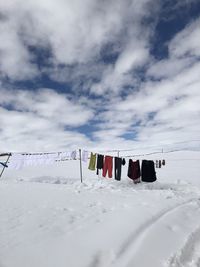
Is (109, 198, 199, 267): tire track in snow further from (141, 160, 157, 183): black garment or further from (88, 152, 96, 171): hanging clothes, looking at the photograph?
Answer: (88, 152, 96, 171): hanging clothes

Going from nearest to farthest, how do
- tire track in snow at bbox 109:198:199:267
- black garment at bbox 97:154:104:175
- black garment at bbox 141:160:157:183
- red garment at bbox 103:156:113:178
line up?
tire track in snow at bbox 109:198:199:267, black garment at bbox 141:160:157:183, red garment at bbox 103:156:113:178, black garment at bbox 97:154:104:175

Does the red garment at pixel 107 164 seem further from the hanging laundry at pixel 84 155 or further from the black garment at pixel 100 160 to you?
the hanging laundry at pixel 84 155

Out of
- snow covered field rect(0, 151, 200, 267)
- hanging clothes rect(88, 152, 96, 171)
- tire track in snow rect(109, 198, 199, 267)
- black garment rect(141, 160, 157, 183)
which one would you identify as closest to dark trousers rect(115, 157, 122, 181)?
black garment rect(141, 160, 157, 183)

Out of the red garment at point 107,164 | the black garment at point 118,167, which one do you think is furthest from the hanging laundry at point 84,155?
the black garment at point 118,167

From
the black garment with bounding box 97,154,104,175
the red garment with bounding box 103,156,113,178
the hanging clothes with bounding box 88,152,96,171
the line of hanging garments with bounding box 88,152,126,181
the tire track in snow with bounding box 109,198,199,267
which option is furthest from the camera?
the hanging clothes with bounding box 88,152,96,171

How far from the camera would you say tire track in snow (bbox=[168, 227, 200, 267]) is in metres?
4.34

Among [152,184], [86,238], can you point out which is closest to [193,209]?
[86,238]

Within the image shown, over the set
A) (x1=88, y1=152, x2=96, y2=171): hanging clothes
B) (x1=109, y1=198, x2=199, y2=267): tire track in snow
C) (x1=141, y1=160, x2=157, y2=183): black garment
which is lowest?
(x1=109, y1=198, x2=199, y2=267): tire track in snow

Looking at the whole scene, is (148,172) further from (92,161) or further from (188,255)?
(188,255)

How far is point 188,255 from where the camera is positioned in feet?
15.5

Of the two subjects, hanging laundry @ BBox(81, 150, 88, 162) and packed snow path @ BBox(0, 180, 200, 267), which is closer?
packed snow path @ BBox(0, 180, 200, 267)

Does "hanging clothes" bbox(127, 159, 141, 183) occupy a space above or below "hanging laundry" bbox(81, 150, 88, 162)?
below

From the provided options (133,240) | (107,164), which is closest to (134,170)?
(107,164)

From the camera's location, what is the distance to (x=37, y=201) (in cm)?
866
